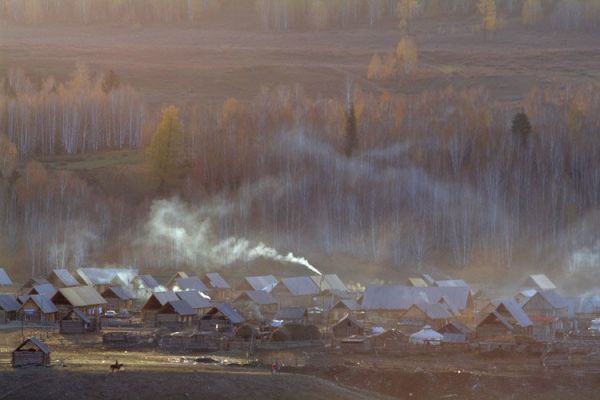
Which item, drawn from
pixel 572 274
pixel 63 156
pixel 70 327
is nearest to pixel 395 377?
pixel 70 327

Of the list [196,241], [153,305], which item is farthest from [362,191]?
[153,305]

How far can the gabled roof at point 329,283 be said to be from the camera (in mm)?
86125

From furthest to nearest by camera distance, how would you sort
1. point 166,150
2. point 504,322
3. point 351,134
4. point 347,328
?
point 351,134, point 166,150, point 504,322, point 347,328

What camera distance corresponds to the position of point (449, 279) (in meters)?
90.3

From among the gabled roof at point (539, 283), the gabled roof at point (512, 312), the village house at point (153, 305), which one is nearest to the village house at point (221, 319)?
the village house at point (153, 305)

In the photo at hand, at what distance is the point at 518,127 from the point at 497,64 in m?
65.2

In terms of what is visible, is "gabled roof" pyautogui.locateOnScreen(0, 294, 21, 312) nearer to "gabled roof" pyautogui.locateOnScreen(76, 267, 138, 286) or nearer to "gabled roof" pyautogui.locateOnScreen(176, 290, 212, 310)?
"gabled roof" pyautogui.locateOnScreen(176, 290, 212, 310)

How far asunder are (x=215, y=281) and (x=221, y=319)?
1595cm

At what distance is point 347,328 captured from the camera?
69500 mm

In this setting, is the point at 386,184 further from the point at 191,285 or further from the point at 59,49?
the point at 59,49

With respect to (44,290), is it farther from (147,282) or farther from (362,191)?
(362,191)

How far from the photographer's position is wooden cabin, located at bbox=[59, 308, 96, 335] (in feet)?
232

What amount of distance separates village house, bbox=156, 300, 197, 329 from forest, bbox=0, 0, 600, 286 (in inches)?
774

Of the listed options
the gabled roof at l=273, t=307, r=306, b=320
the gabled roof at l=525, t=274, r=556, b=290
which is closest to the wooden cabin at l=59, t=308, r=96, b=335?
the gabled roof at l=273, t=307, r=306, b=320
